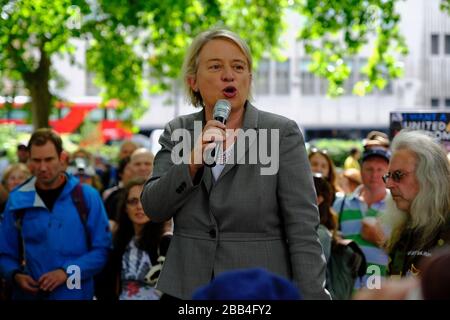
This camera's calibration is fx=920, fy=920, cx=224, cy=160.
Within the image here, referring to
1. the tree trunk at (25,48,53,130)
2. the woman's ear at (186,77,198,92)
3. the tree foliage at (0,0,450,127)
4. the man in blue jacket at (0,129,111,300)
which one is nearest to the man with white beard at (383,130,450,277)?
the woman's ear at (186,77,198,92)

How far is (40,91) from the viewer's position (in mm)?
21578

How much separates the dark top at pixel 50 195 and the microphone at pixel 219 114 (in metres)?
3.07

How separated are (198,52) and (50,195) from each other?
2.95m

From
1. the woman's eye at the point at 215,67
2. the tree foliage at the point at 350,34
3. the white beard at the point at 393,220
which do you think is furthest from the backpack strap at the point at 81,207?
the tree foliage at the point at 350,34

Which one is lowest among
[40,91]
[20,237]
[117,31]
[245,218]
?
[20,237]

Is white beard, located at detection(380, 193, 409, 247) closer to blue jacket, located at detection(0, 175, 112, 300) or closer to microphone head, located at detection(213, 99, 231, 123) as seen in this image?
microphone head, located at detection(213, 99, 231, 123)

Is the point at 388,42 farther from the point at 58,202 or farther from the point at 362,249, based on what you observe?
the point at 58,202

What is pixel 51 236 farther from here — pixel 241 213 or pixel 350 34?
pixel 350 34

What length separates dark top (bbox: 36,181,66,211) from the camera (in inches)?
251

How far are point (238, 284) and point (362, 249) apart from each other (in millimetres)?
5093

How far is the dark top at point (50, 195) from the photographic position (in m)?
6.37

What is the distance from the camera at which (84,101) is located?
155ft

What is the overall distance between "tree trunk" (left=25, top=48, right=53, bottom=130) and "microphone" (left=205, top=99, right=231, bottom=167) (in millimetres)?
18410

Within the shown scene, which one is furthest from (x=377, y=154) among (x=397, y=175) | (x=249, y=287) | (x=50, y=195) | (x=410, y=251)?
(x=249, y=287)
